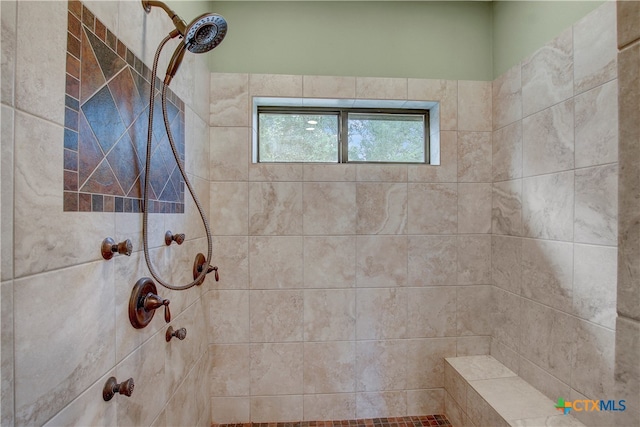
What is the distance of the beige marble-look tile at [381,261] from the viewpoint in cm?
165

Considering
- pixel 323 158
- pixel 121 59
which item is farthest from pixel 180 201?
pixel 323 158

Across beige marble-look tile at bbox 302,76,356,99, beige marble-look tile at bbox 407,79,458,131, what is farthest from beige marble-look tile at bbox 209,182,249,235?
beige marble-look tile at bbox 407,79,458,131

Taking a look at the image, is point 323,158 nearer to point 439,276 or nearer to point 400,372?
point 439,276

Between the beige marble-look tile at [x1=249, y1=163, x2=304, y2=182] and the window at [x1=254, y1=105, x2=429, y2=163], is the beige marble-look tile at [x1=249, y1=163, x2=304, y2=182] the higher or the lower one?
the lower one

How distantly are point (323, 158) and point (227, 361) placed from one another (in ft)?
4.44

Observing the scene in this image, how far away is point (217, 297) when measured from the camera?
161 centimetres

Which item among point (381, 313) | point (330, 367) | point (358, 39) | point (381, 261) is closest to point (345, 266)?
point (381, 261)

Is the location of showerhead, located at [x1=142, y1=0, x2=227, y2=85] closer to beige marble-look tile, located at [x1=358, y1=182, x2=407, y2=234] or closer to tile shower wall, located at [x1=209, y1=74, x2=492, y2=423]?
tile shower wall, located at [x1=209, y1=74, x2=492, y2=423]

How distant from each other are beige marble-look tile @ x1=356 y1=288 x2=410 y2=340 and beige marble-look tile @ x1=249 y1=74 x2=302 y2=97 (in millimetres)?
1254

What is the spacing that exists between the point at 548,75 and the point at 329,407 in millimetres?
2102

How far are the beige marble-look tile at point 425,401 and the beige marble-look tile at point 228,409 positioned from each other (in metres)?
0.97

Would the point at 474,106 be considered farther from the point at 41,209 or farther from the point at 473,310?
the point at 41,209

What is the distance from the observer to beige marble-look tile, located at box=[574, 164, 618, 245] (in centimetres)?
105

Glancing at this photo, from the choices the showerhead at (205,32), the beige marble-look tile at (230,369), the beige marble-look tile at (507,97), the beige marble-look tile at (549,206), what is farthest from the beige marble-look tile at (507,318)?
the showerhead at (205,32)
